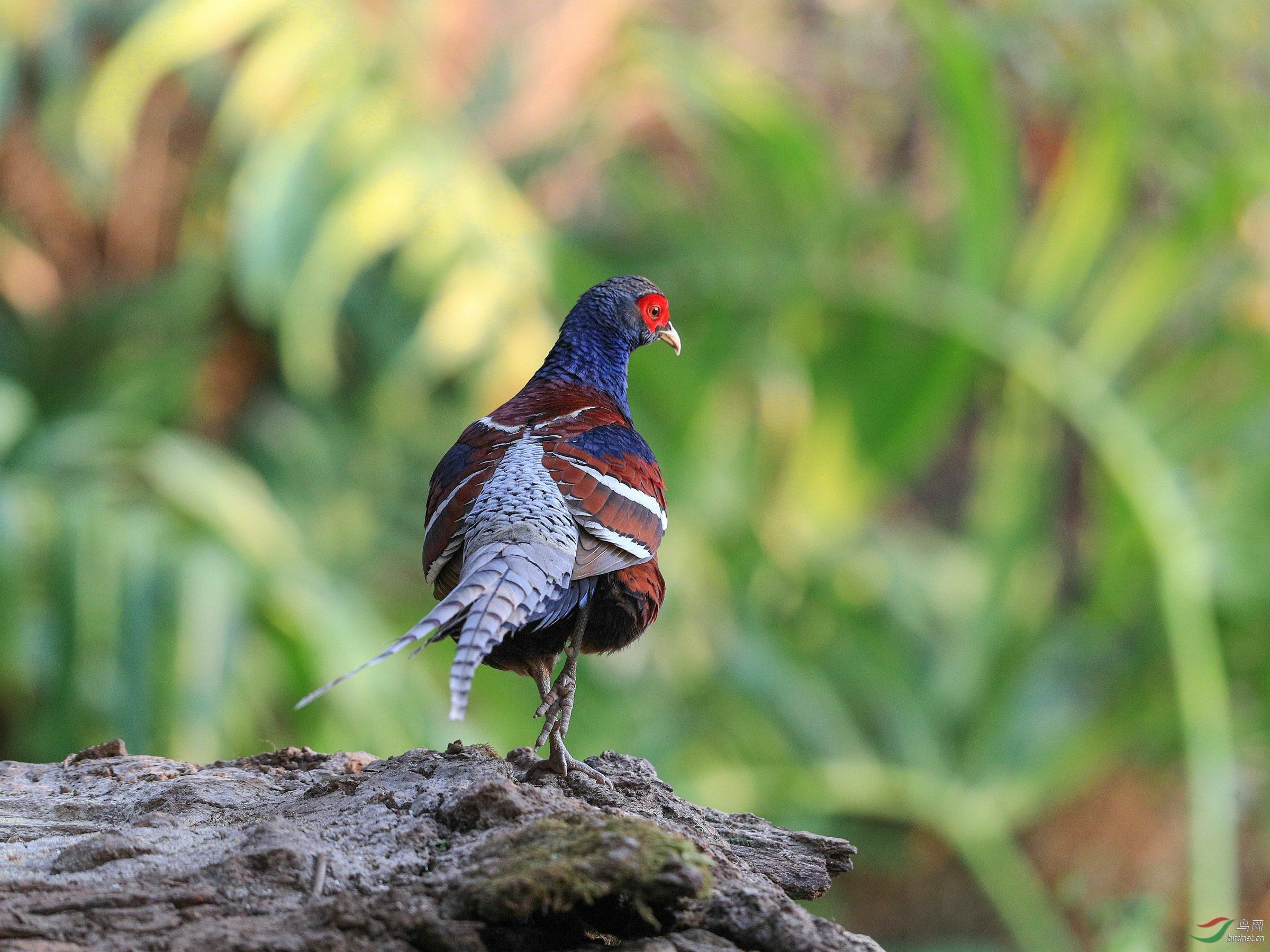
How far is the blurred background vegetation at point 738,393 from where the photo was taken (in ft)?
24.3

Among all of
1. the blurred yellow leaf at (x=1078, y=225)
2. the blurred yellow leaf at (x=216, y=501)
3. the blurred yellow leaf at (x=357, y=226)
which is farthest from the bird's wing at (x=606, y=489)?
the blurred yellow leaf at (x=1078, y=225)

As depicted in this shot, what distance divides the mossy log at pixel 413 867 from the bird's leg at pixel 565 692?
13cm

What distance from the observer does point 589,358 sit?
12.2 feet

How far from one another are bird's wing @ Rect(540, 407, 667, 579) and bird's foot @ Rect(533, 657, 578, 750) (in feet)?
0.95

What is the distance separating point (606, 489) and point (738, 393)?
7.88 meters

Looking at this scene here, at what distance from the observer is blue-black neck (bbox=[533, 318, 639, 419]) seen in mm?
3684

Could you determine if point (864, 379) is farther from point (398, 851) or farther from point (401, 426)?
point (398, 851)

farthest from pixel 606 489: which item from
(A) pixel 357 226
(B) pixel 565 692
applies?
(A) pixel 357 226

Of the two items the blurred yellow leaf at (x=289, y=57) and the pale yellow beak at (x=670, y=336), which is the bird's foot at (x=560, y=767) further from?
the blurred yellow leaf at (x=289, y=57)

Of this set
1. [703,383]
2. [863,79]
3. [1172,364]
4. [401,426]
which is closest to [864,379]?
[703,383]

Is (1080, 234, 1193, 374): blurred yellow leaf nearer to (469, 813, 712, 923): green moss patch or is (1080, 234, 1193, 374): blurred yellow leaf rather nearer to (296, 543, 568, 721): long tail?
(296, 543, 568, 721): long tail

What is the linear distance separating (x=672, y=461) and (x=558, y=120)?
4.52m

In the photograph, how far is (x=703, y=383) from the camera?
852cm
